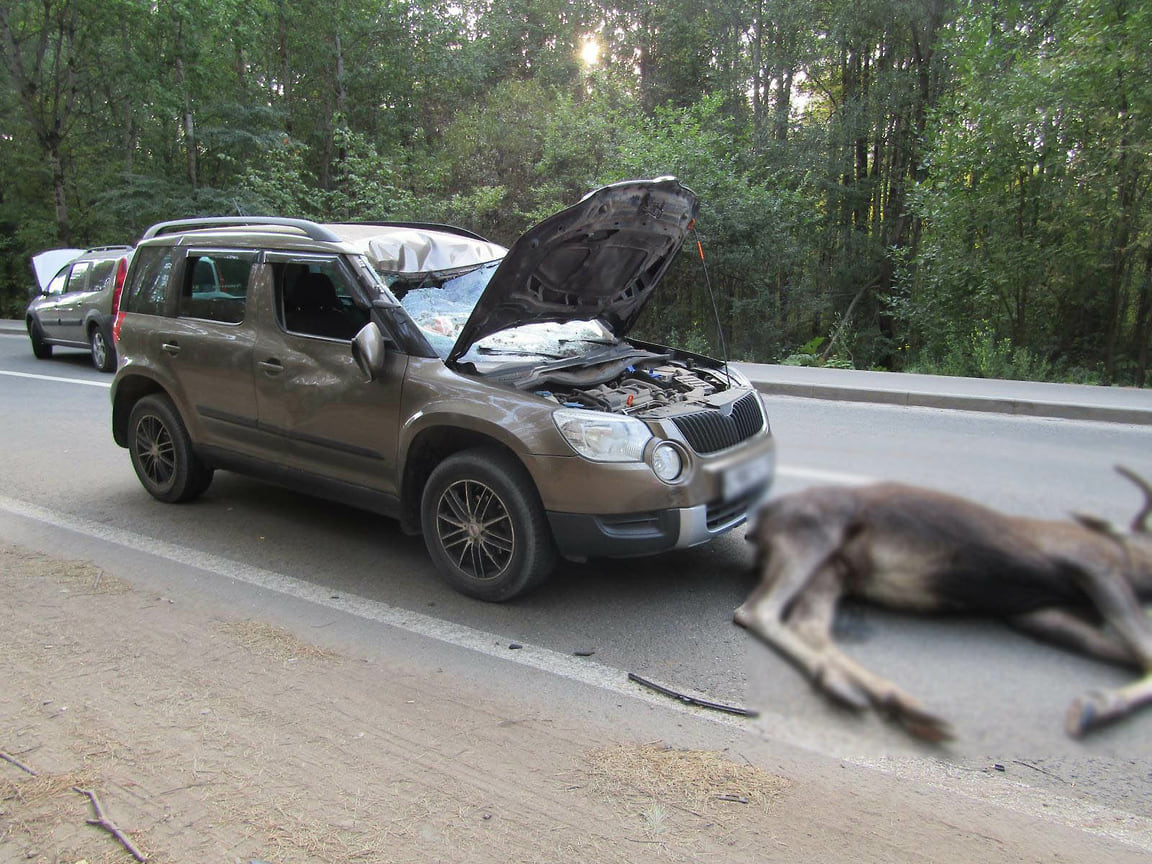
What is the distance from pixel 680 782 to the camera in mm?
3238

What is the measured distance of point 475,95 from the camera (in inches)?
1114

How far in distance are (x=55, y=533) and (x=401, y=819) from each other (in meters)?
4.45

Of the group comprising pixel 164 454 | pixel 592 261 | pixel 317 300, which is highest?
pixel 592 261

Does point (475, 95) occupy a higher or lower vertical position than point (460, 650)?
higher

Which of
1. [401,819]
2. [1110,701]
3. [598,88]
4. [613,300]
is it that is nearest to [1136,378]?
[1110,701]

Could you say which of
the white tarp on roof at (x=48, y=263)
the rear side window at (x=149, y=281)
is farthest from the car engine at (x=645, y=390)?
the white tarp on roof at (x=48, y=263)

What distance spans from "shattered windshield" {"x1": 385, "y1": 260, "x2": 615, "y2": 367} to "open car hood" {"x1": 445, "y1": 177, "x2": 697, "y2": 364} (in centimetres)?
13

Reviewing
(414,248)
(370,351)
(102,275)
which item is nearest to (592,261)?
(370,351)

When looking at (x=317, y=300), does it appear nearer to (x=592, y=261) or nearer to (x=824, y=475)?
→ (x=592, y=261)

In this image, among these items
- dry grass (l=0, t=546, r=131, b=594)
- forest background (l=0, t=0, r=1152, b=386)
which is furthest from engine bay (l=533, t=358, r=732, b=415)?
dry grass (l=0, t=546, r=131, b=594)

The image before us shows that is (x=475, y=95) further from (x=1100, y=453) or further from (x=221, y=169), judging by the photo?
(x=1100, y=453)

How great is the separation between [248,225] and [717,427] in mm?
5241

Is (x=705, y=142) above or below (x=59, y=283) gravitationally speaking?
above

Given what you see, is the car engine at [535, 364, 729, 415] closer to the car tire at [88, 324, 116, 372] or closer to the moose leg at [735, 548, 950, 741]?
the moose leg at [735, 548, 950, 741]
